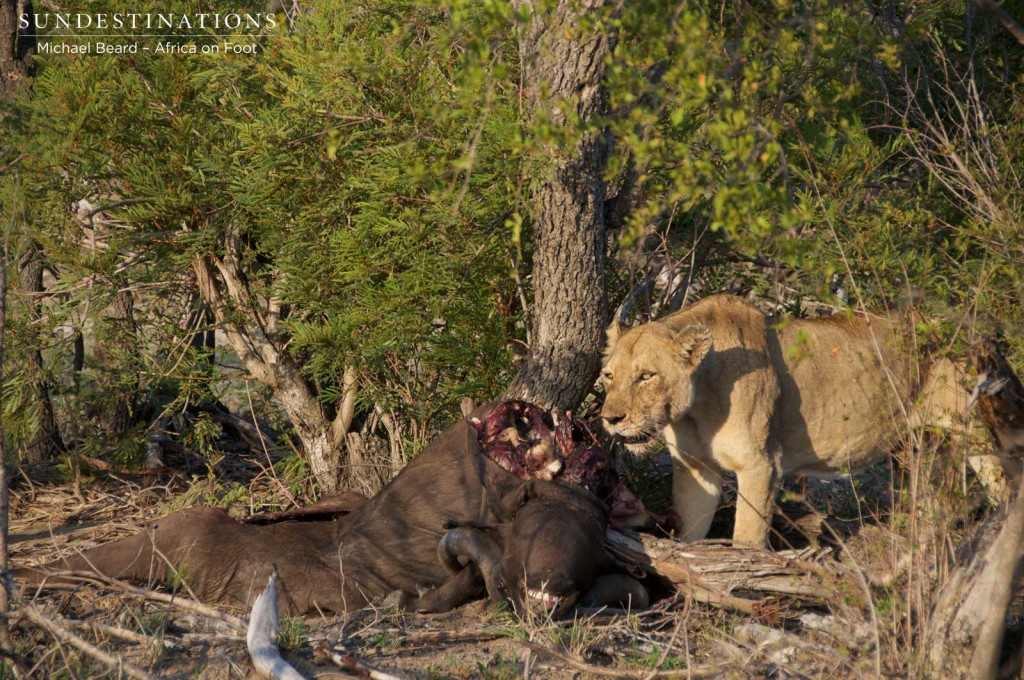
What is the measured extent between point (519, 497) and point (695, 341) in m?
1.18

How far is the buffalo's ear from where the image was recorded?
5410 mm

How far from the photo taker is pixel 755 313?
609 centimetres

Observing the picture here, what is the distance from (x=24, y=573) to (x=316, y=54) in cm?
307

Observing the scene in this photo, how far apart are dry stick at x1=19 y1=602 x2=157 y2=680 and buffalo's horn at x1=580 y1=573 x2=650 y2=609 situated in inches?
79.2

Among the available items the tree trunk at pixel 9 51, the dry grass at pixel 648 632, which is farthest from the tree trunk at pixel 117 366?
the dry grass at pixel 648 632

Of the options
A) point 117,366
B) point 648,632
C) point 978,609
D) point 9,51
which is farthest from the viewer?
point 9,51

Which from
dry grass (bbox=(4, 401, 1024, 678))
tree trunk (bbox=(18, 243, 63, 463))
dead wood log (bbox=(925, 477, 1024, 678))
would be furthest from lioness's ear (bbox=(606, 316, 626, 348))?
tree trunk (bbox=(18, 243, 63, 463))

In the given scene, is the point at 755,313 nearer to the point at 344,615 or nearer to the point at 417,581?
the point at 417,581

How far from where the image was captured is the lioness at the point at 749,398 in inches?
220

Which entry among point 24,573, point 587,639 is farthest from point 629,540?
point 24,573

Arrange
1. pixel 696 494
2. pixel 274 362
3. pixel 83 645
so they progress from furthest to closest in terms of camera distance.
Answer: pixel 274 362 → pixel 696 494 → pixel 83 645

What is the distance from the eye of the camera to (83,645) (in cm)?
433

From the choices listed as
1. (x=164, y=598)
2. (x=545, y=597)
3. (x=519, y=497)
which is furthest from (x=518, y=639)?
(x=164, y=598)

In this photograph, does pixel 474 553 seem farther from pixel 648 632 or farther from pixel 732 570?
pixel 732 570
